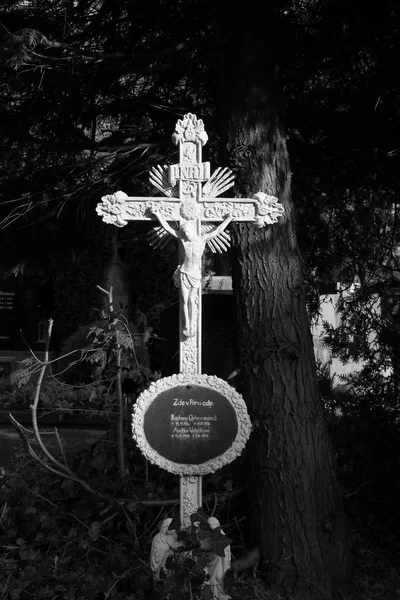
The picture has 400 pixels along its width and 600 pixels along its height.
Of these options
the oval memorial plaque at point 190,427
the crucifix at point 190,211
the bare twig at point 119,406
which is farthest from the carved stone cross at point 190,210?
the bare twig at point 119,406

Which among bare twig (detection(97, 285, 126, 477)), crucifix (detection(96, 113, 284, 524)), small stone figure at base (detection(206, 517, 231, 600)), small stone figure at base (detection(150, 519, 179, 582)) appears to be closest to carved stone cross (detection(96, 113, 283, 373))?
crucifix (detection(96, 113, 284, 524))

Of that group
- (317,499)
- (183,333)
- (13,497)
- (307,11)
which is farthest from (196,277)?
(307,11)

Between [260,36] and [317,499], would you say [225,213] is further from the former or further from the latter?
[317,499]

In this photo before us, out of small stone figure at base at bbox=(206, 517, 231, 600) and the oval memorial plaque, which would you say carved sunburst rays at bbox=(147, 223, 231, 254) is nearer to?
the oval memorial plaque

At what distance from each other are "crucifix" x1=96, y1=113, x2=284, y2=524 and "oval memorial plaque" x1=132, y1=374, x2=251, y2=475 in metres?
0.25

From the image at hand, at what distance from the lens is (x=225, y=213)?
469cm

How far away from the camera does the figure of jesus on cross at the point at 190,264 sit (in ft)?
15.0

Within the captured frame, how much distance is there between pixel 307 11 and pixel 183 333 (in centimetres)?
336

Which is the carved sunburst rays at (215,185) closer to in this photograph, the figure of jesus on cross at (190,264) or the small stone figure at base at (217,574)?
the figure of jesus on cross at (190,264)

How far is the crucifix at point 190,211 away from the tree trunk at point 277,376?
388 millimetres

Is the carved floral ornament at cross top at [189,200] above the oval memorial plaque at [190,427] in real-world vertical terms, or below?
above

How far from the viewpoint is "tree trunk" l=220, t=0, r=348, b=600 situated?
4.81 m

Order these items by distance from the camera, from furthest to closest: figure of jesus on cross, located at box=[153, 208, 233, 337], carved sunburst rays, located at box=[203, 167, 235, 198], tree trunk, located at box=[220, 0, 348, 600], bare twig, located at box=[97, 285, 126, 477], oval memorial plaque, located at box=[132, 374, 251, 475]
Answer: bare twig, located at box=[97, 285, 126, 477] → tree trunk, located at box=[220, 0, 348, 600] → carved sunburst rays, located at box=[203, 167, 235, 198] → figure of jesus on cross, located at box=[153, 208, 233, 337] → oval memorial plaque, located at box=[132, 374, 251, 475]

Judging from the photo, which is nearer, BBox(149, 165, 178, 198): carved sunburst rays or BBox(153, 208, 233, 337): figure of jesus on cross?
BBox(153, 208, 233, 337): figure of jesus on cross
